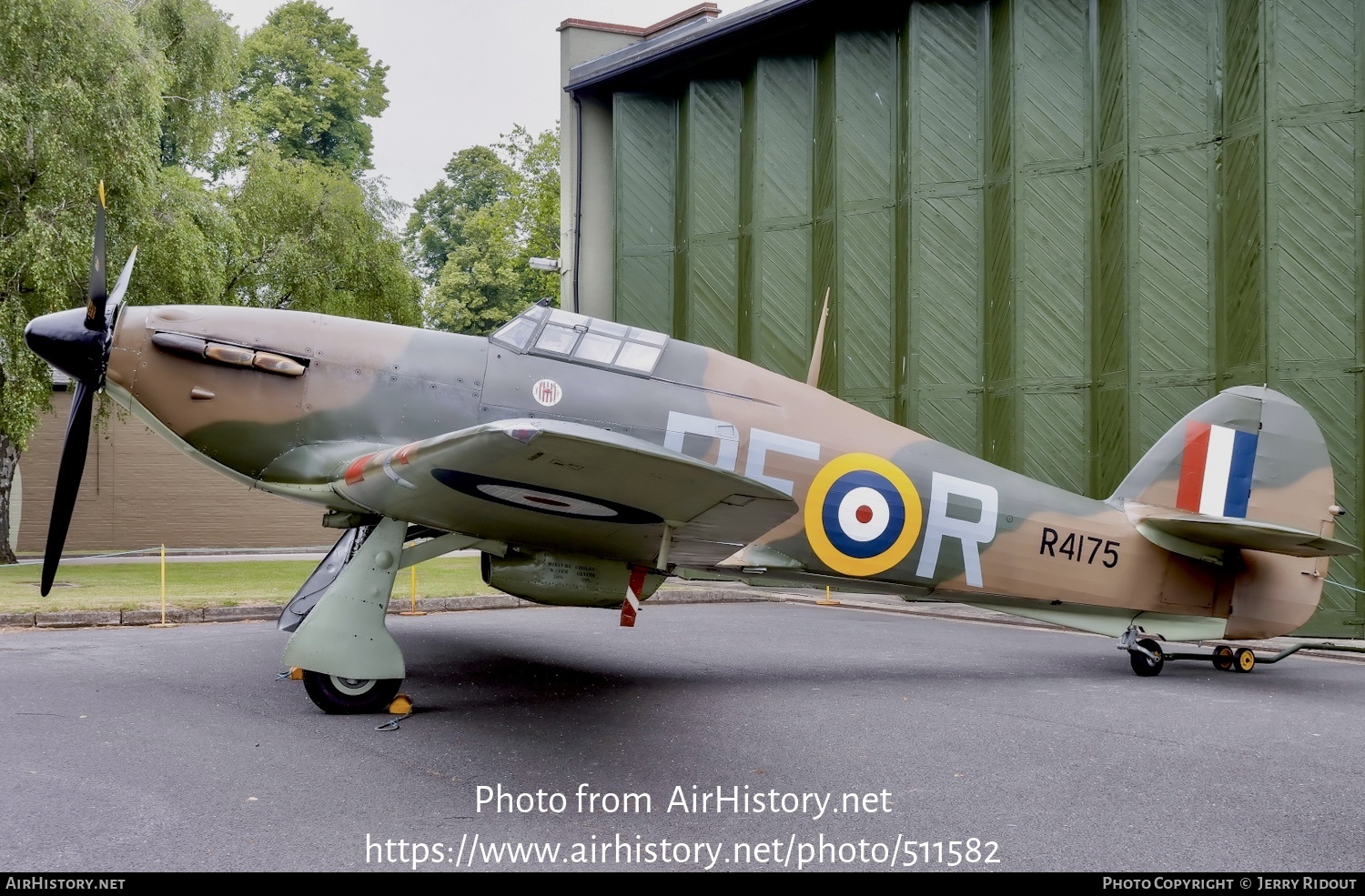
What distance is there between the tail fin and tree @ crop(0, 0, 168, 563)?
44.6 ft

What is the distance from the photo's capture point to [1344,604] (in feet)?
33.8

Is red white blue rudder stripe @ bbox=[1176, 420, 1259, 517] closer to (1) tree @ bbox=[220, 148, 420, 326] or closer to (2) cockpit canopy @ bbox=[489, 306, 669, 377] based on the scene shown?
(2) cockpit canopy @ bbox=[489, 306, 669, 377]

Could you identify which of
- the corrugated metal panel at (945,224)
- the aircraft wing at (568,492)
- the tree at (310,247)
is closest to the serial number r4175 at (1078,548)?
the aircraft wing at (568,492)

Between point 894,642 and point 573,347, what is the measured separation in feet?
15.3

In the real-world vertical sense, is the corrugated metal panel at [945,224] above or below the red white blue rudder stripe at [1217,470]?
above

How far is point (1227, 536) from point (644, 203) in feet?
38.4

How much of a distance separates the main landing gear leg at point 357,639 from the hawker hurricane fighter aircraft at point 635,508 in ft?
0.04

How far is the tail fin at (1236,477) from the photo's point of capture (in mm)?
7500

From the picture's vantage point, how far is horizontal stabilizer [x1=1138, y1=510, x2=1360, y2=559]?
6.70m

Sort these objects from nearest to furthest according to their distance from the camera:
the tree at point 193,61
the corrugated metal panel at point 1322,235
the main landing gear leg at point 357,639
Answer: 1. the main landing gear leg at point 357,639
2. the corrugated metal panel at point 1322,235
3. the tree at point 193,61

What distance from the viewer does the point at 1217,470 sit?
7637 millimetres

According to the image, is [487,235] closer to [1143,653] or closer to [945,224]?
[945,224]

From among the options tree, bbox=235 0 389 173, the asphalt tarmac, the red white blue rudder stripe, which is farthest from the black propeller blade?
tree, bbox=235 0 389 173

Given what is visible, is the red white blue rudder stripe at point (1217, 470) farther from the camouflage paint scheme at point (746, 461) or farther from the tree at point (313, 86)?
the tree at point (313, 86)
